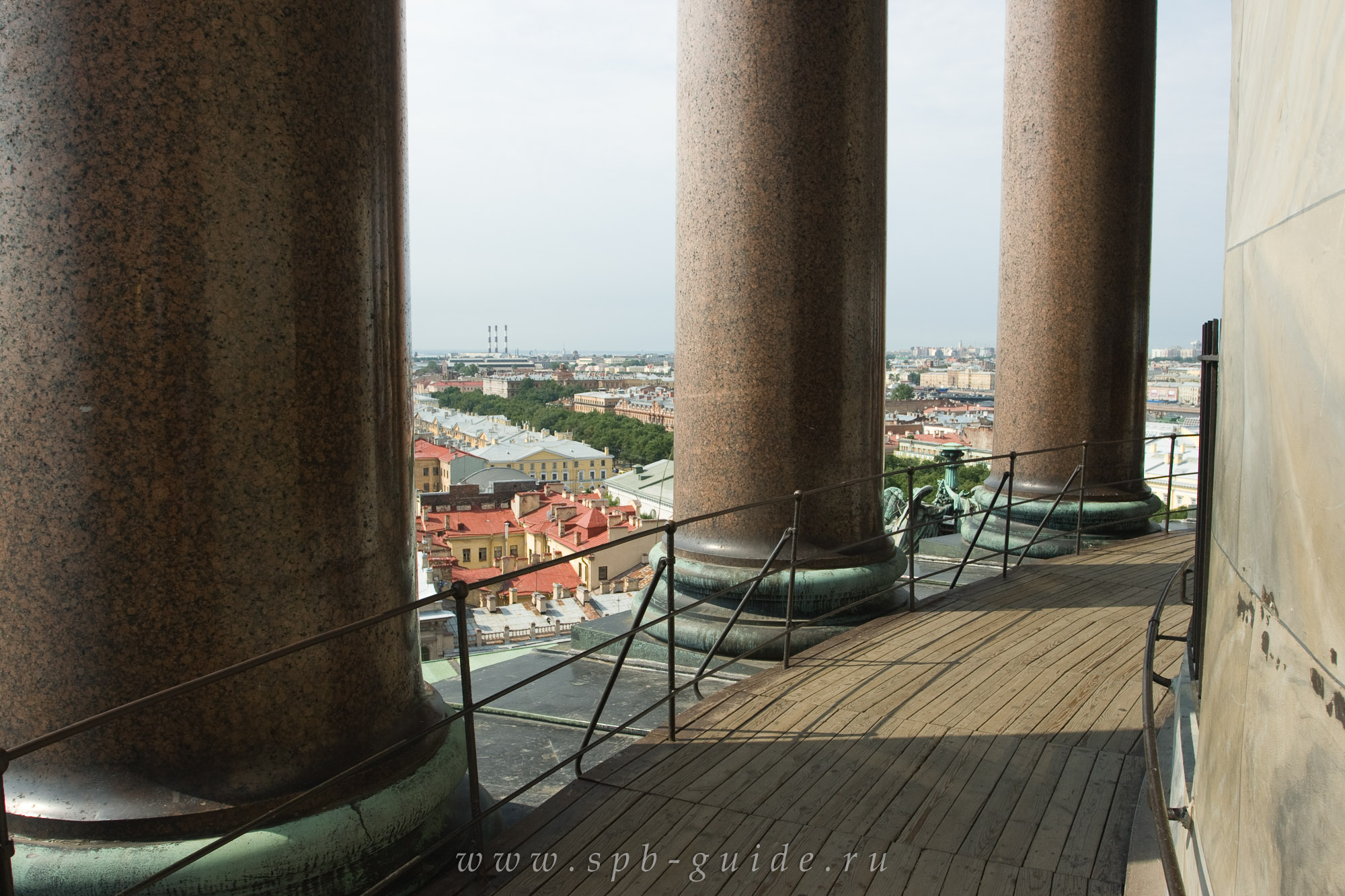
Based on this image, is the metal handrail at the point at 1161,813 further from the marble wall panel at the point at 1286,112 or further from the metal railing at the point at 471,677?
the metal railing at the point at 471,677

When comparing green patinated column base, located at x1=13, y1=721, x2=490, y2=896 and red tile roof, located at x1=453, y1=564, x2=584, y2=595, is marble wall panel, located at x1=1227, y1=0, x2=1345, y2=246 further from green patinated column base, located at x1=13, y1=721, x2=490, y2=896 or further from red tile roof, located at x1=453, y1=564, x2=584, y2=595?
red tile roof, located at x1=453, y1=564, x2=584, y2=595

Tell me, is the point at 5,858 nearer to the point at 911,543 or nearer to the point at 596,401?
the point at 911,543

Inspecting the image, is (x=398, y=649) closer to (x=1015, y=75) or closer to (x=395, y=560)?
(x=395, y=560)

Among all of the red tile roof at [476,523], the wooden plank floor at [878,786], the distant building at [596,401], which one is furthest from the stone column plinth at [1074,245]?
the distant building at [596,401]

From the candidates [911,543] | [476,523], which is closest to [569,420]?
[476,523]

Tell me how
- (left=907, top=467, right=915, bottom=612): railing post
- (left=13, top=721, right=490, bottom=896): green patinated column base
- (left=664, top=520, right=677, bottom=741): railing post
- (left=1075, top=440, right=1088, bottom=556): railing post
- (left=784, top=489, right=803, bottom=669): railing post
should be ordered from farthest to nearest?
(left=1075, top=440, right=1088, bottom=556): railing post, (left=907, top=467, right=915, bottom=612): railing post, (left=784, top=489, right=803, bottom=669): railing post, (left=664, top=520, right=677, bottom=741): railing post, (left=13, top=721, right=490, bottom=896): green patinated column base

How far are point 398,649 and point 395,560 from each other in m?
0.41

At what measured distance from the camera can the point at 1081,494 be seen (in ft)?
41.0

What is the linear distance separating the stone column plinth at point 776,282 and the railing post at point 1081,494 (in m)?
5.05

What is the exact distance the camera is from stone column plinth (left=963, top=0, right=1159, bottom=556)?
12992 mm

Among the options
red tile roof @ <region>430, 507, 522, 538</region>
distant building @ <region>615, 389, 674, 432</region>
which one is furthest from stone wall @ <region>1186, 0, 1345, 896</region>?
distant building @ <region>615, 389, 674, 432</region>

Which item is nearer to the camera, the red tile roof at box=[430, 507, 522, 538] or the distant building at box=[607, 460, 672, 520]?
the red tile roof at box=[430, 507, 522, 538]

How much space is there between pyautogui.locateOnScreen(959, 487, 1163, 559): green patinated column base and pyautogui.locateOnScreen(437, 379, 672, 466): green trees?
79.1 metres

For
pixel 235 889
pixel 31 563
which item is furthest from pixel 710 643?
pixel 31 563
